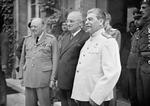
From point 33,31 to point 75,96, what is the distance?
1.41 m

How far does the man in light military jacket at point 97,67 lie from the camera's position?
2.05 meters

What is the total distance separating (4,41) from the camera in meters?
4.02

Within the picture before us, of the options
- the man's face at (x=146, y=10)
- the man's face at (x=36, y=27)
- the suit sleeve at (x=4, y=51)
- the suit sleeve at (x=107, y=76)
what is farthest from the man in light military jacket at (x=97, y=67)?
the suit sleeve at (x=4, y=51)

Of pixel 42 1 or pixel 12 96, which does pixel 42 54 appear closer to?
pixel 12 96

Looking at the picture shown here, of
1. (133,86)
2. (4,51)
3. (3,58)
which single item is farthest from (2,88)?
(133,86)

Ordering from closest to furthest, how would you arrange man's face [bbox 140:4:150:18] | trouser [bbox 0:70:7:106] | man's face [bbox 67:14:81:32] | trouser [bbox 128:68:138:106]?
man's face [bbox 67:14:81:32] < man's face [bbox 140:4:150:18] < trouser [bbox 128:68:138:106] < trouser [bbox 0:70:7:106]

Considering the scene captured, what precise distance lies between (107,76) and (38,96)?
1608 millimetres

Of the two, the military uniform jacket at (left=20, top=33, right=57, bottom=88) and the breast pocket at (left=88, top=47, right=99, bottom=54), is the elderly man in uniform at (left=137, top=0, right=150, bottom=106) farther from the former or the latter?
the military uniform jacket at (left=20, top=33, right=57, bottom=88)

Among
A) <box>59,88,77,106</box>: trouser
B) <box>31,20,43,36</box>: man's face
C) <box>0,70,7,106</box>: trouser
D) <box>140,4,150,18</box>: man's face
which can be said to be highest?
<box>140,4,150,18</box>: man's face

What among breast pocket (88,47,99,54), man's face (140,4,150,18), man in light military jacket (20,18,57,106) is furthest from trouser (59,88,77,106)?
man's face (140,4,150,18)

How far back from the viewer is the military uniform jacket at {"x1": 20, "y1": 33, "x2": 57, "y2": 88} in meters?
3.30

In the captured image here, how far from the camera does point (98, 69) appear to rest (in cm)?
220

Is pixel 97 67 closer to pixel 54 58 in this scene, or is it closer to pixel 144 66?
pixel 144 66

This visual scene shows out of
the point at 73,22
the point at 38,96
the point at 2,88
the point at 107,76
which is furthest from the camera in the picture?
the point at 2,88
